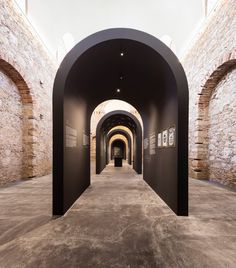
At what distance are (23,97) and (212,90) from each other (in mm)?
8139

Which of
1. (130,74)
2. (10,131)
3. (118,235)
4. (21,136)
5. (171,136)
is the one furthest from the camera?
(21,136)

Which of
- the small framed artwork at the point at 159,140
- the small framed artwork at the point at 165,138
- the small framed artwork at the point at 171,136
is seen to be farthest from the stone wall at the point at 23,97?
the small framed artwork at the point at 171,136

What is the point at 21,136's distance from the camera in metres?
7.30

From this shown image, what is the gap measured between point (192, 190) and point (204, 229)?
9.04 ft

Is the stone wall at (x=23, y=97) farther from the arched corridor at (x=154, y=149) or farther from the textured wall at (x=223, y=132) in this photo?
the textured wall at (x=223, y=132)

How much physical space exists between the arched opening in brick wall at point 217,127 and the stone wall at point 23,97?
7.32 meters

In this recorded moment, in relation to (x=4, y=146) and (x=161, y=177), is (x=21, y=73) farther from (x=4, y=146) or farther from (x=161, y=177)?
(x=161, y=177)

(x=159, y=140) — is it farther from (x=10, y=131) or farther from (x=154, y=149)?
(x=10, y=131)

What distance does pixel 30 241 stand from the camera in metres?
2.43

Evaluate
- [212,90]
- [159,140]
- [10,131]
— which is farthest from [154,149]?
[10,131]

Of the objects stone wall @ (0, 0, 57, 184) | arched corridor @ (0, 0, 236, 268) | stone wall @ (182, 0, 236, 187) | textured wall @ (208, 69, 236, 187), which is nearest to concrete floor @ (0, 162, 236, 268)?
arched corridor @ (0, 0, 236, 268)

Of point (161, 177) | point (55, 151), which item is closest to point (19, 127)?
point (55, 151)

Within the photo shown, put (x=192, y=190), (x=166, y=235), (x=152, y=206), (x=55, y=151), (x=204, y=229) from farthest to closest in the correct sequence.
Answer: (x=192, y=190)
(x=152, y=206)
(x=55, y=151)
(x=204, y=229)
(x=166, y=235)

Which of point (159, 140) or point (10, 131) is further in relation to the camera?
point (10, 131)
